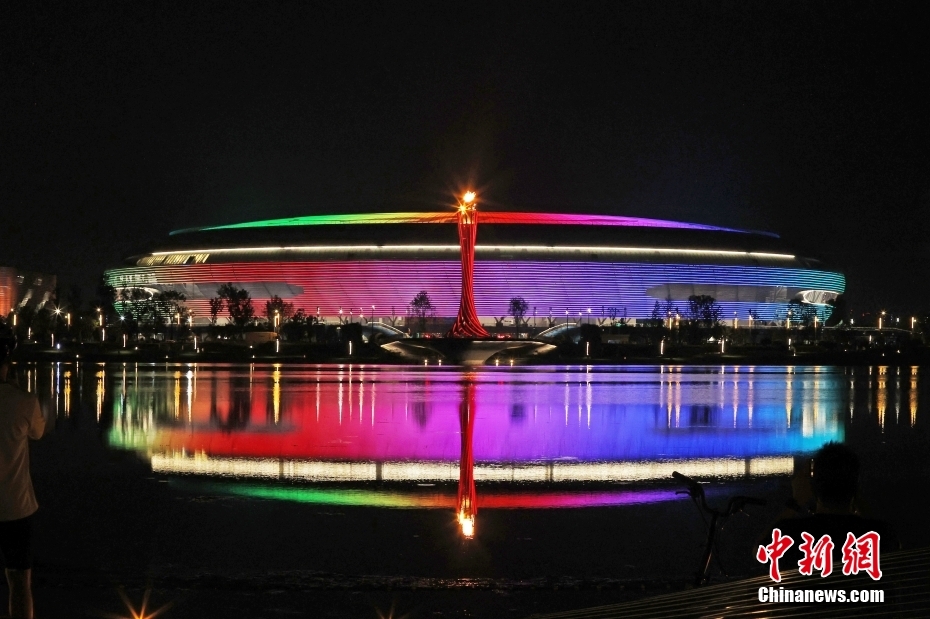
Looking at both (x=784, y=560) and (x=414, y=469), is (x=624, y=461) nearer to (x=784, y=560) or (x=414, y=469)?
(x=414, y=469)

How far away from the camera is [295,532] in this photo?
30.8 feet

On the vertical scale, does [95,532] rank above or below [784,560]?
below

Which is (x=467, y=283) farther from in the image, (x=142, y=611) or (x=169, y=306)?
(x=142, y=611)

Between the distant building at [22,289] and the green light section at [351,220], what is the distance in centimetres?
2836

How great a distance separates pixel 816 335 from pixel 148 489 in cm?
7854

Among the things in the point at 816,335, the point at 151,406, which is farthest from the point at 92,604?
the point at 816,335

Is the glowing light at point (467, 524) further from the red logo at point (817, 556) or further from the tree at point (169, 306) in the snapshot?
the tree at point (169, 306)

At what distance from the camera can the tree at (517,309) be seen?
3674 inches

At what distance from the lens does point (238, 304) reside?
88375 millimetres

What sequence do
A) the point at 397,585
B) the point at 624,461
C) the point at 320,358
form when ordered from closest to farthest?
the point at 397,585, the point at 624,461, the point at 320,358

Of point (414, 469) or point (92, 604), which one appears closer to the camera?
point (92, 604)

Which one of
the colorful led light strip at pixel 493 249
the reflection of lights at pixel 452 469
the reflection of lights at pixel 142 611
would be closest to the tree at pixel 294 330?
the colorful led light strip at pixel 493 249

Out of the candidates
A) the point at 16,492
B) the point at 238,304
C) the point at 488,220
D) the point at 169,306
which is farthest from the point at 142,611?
the point at 488,220

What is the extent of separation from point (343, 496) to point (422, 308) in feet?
272
